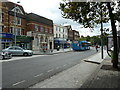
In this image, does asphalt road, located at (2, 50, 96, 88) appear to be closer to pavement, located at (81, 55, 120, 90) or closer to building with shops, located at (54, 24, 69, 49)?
pavement, located at (81, 55, 120, 90)

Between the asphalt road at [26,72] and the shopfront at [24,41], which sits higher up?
the shopfront at [24,41]

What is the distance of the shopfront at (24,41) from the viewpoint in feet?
98.6

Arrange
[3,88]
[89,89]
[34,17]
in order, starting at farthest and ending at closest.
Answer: [34,17] < [3,88] < [89,89]

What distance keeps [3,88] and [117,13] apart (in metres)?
7.73

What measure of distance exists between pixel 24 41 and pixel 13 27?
4.47 m

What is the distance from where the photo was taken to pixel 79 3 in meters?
7.27

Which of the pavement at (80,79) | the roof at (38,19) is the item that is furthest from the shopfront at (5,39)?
the pavement at (80,79)

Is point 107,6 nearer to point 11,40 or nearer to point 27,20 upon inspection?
point 11,40

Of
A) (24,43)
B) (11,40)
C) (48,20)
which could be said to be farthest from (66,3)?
(48,20)

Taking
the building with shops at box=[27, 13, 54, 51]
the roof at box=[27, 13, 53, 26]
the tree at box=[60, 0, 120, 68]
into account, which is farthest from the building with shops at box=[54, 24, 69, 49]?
the tree at box=[60, 0, 120, 68]

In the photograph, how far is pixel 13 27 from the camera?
96.0ft

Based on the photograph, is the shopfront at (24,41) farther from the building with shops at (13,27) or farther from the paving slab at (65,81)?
the paving slab at (65,81)

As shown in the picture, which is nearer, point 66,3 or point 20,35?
point 66,3

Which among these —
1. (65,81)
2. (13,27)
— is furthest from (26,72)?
(13,27)
